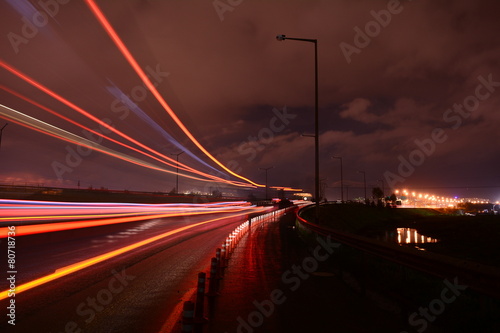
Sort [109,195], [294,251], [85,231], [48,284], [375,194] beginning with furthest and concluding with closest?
[375,194] < [109,195] < [85,231] < [294,251] < [48,284]

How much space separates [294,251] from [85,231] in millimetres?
11502

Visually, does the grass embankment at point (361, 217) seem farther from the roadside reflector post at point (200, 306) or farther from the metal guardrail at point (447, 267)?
the roadside reflector post at point (200, 306)

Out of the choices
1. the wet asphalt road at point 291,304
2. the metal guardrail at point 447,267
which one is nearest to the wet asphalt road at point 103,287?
the wet asphalt road at point 291,304

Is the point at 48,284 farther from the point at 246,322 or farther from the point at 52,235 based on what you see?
the point at 52,235

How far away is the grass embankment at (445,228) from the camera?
78.3 ft

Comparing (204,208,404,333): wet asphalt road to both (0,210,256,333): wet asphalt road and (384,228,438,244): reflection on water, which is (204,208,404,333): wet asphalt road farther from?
(384,228,438,244): reflection on water

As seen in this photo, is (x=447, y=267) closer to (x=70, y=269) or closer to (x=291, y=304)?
(x=291, y=304)

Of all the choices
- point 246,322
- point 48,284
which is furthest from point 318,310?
point 48,284

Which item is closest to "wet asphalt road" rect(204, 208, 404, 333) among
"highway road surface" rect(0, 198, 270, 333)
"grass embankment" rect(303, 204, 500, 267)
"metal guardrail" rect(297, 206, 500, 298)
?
"highway road surface" rect(0, 198, 270, 333)

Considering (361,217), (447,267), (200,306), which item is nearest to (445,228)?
(361,217)

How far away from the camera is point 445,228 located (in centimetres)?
4666

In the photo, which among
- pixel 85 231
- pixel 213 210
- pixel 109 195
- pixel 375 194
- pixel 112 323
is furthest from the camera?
pixel 375 194

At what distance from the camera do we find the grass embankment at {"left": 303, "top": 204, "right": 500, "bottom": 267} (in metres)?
23.9

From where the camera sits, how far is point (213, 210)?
51250 millimetres
